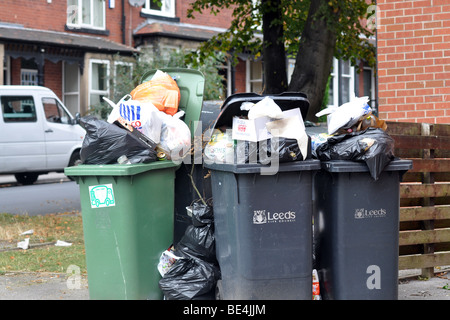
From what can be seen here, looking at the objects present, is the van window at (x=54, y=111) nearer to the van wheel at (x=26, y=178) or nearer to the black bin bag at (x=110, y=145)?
the van wheel at (x=26, y=178)

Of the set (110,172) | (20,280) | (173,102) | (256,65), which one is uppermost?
(256,65)

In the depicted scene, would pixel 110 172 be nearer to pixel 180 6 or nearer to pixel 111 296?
pixel 111 296

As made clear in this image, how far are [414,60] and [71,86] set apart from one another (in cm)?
1526

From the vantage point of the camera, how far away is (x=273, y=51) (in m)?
12.1

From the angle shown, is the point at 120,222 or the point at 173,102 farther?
the point at 173,102

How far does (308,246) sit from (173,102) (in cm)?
171

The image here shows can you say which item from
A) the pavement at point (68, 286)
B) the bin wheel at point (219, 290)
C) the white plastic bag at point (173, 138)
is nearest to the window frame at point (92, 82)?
the pavement at point (68, 286)

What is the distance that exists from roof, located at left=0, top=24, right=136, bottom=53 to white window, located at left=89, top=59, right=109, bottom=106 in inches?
21.8

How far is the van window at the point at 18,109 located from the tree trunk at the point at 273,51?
6121mm

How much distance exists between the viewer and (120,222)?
5086 millimetres

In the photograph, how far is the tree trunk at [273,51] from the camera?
11906 millimetres

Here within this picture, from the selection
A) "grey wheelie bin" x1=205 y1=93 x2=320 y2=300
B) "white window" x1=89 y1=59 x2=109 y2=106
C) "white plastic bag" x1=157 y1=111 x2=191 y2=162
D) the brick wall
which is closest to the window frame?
"white window" x1=89 y1=59 x2=109 y2=106

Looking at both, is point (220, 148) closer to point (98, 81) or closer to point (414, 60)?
point (414, 60)
